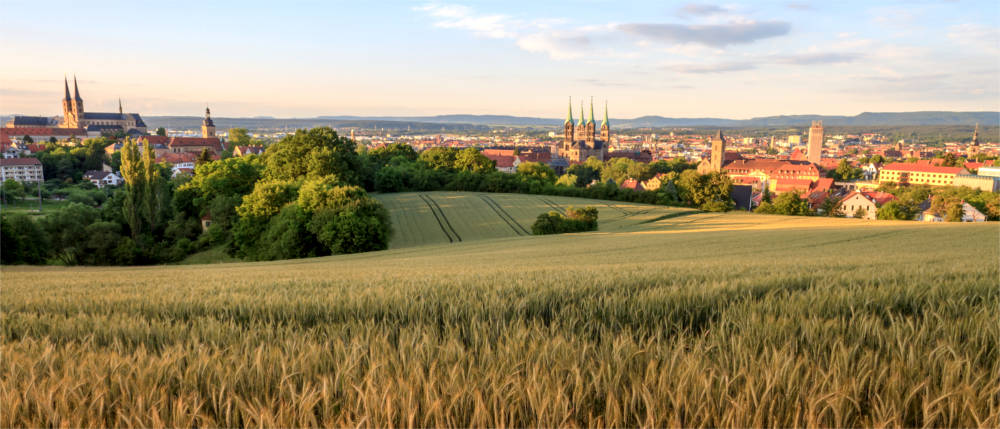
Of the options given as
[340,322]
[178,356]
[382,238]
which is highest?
[178,356]

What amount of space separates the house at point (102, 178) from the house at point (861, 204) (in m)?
139

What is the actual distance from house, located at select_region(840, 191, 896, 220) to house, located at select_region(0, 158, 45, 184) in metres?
150

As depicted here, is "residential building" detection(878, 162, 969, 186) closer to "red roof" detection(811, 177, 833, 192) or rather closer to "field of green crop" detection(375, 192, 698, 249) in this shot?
"red roof" detection(811, 177, 833, 192)

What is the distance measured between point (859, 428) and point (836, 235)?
35.0 meters

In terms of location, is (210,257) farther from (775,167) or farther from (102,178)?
(775,167)

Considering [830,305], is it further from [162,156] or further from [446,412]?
[162,156]

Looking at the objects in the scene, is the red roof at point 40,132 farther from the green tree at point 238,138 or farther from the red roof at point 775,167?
the red roof at point 775,167

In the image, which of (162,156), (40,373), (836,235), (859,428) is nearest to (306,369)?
(40,373)

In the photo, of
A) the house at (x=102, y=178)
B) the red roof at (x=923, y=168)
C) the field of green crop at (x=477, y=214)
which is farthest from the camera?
the red roof at (x=923, y=168)

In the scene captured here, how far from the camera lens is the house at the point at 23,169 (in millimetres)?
96188

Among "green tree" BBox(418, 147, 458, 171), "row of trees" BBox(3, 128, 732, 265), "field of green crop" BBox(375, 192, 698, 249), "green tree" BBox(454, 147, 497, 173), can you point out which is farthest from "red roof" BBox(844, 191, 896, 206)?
"green tree" BBox(418, 147, 458, 171)

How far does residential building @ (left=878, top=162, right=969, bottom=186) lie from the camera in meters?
138

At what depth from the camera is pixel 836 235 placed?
3088 centimetres

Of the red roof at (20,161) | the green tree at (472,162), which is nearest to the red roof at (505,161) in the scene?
the green tree at (472,162)
